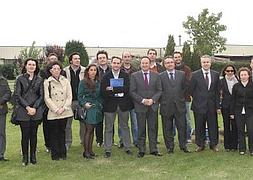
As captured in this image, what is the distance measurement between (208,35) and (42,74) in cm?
3369

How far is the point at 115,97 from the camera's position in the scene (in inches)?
332

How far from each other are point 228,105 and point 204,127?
649mm

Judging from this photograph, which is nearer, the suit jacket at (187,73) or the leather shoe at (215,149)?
the leather shoe at (215,149)

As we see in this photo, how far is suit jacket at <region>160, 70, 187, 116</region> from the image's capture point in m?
8.62

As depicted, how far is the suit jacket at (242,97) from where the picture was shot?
8.39 metres

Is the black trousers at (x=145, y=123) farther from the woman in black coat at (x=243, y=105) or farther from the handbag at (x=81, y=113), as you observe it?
the woman in black coat at (x=243, y=105)

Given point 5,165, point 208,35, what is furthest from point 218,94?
point 208,35

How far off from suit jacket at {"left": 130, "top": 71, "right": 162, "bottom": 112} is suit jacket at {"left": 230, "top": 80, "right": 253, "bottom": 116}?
1.39 m

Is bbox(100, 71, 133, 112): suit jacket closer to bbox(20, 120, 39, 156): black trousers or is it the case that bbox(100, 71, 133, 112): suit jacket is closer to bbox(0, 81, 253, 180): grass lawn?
bbox(0, 81, 253, 180): grass lawn

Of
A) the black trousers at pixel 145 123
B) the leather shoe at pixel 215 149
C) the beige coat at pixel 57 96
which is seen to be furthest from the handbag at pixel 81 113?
the leather shoe at pixel 215 149

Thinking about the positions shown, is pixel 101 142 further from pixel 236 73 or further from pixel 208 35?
pixel 208 35

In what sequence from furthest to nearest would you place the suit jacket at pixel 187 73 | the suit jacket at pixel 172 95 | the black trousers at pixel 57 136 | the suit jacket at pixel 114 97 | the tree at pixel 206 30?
the tree at pixel 206 30, the suit jacket at pixel 187 73, the suit jacket at pixel 172 95, the suit jacket at pixel 114 97, the black trousers at pixel 57 136

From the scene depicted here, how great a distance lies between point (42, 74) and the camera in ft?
27.5

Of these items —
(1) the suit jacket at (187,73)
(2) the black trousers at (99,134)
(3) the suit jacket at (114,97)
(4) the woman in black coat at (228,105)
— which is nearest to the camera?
(3) the suit jacket at (114,97)
